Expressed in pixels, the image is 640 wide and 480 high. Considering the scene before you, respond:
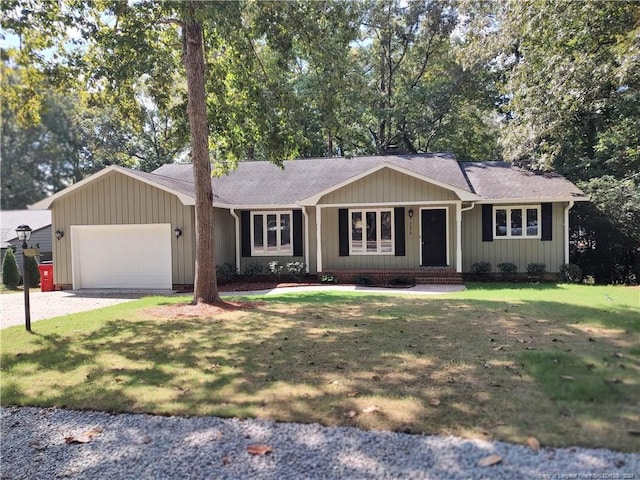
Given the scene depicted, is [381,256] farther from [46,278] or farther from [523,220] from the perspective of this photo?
[46,278]

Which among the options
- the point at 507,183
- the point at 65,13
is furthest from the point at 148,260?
the point at 507,183

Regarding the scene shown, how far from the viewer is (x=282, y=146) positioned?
→ 10859 mm

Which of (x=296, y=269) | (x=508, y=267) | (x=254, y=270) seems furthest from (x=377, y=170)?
(x=254, y=270)

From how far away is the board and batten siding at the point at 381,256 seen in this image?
46.6ft

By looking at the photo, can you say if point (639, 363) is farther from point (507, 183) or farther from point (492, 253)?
point (507, 183)

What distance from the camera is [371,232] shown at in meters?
14.6

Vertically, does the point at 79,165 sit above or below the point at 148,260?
above

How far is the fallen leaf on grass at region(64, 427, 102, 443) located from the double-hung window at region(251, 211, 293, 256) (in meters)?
11.6

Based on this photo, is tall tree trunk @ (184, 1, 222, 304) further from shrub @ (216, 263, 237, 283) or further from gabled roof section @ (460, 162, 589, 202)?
gabled roof section @ (460, 162, 589, 202)

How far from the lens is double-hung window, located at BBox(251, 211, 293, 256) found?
15.2m

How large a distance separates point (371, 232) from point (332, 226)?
1.31 metres

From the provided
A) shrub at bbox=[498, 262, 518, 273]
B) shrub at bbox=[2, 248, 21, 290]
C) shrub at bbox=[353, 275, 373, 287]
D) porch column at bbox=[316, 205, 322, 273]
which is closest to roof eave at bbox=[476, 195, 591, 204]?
shrub at bbox=[498, 262, 518, 273]

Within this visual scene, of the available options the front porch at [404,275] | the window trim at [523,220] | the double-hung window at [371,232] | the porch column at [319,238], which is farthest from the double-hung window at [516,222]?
the porch column at [319,238]

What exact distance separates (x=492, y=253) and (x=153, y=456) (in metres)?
13.1
